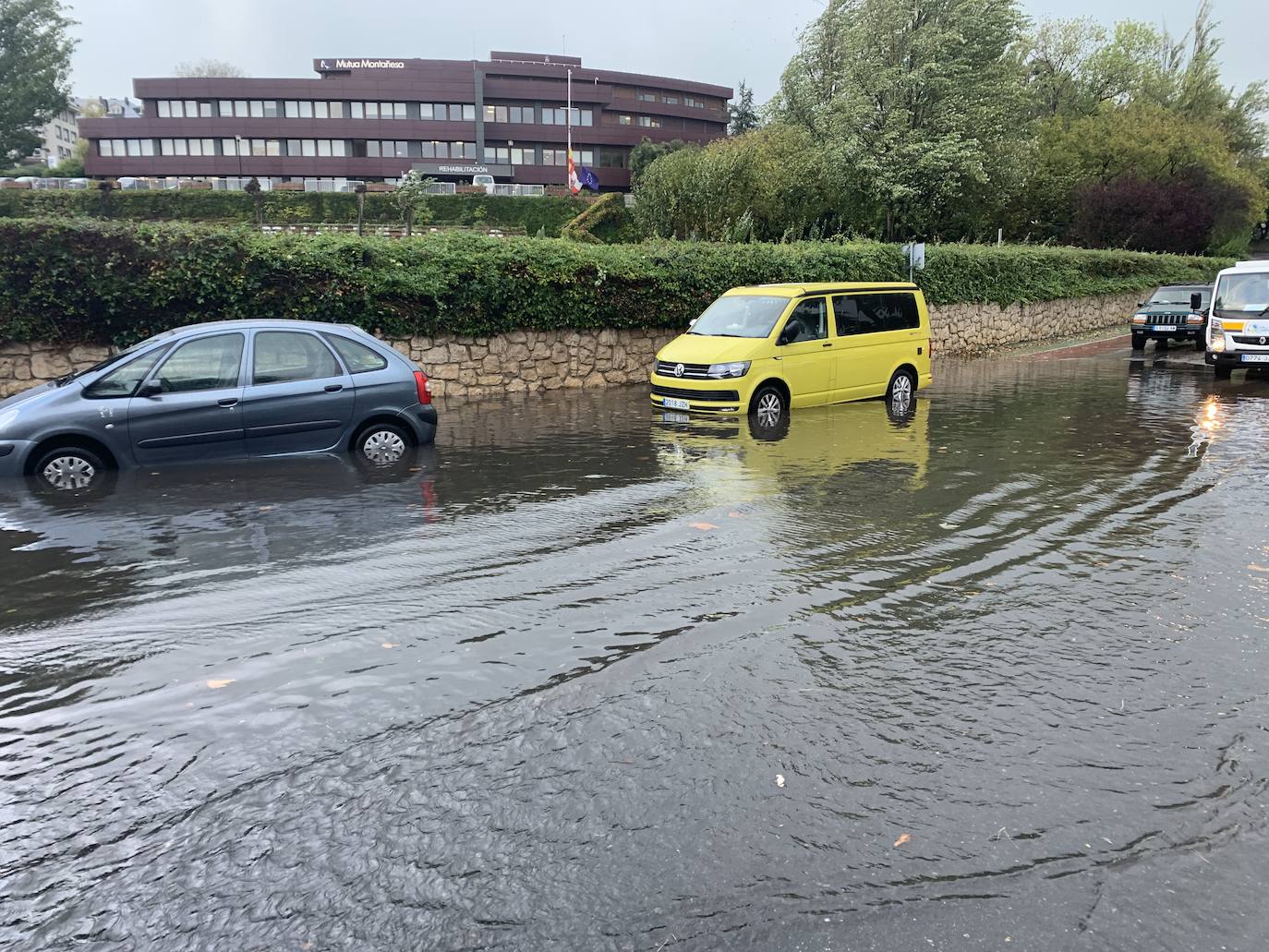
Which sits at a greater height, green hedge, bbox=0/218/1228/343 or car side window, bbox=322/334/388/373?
green hedge, bbox=0/218/1228/343

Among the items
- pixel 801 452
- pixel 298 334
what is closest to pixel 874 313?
pixel 801 452

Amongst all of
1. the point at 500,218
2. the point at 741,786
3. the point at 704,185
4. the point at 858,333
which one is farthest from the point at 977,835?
the point at 500,218

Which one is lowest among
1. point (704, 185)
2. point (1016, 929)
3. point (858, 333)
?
point (1016, 929)

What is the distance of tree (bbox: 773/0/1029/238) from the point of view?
3159cm

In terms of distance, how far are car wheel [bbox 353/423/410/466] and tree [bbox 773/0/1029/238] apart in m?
25.3

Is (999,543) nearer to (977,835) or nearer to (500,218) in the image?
(977,835)

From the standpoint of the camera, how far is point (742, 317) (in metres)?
14.4

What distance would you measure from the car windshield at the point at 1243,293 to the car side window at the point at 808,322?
10.1 m

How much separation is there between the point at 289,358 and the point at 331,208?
6288cm

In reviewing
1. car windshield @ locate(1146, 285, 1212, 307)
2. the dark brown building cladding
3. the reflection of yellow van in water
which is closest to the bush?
the dark brown building cladding

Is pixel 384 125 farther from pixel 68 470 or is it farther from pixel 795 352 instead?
pixel 68 470

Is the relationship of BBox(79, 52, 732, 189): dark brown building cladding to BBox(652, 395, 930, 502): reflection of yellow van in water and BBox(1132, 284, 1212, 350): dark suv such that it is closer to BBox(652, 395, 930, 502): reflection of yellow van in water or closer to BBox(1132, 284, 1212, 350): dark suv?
BBox(1132, 284, 1212, 350): dark suv

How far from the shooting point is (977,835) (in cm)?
349

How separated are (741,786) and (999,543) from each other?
4.32 meters
